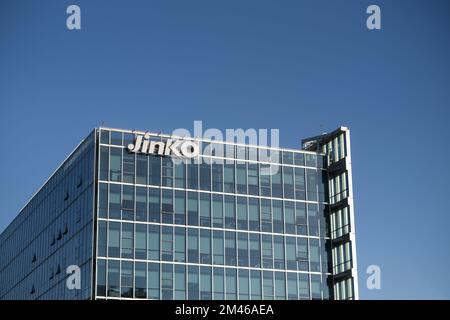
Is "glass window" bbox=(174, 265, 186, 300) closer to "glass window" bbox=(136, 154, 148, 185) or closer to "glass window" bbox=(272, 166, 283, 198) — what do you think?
"glass window" bbox=(136, 154, 148, 185)

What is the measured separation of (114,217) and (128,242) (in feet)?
9.48

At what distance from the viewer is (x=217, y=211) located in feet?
344

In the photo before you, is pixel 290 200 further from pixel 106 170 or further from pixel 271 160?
pixel 106 170

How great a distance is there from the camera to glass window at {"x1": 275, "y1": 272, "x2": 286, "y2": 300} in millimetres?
105250

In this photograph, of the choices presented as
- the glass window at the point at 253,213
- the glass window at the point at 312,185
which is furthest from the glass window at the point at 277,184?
the glass window at the point at 312,185

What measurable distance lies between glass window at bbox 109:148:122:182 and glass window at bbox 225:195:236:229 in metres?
12.1

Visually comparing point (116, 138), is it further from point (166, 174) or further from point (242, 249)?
point (242, 249)

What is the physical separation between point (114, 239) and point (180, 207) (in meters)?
8.15

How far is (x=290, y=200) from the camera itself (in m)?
109

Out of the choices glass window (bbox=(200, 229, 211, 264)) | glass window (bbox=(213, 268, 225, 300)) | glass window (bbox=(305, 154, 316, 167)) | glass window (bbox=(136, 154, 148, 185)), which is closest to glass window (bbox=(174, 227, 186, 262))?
glass window (bbox=(200, 229, 211, 264))

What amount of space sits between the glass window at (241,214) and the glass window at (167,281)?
31.1 feet

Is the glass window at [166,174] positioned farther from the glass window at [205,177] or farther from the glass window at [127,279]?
the glass window at [127,279]
